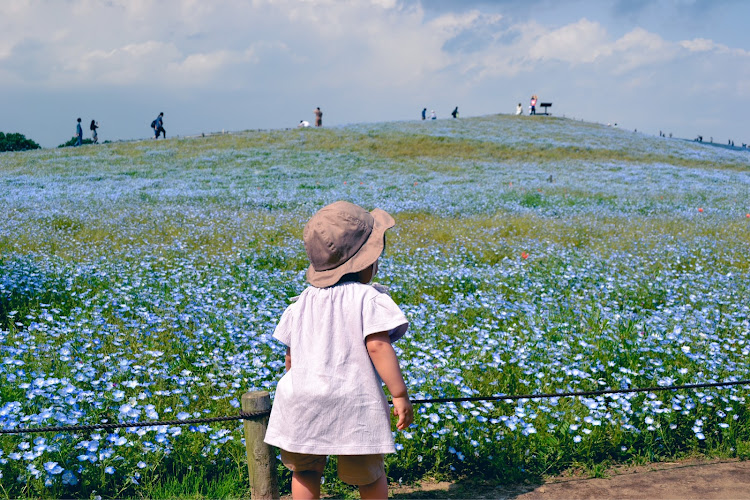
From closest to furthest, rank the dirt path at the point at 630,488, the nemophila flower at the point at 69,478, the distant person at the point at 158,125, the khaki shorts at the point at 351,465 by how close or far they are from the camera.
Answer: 1. the khaki shorts at the point at 351,465
2. the nemophila flower at the point at 69,478
3. the dirt path at the point at 630,488
4. the distant person at the point at 158,125

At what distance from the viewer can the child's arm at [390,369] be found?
265cm

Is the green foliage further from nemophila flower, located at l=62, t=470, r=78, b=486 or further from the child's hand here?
the child's hand

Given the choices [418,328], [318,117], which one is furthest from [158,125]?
[418,328]

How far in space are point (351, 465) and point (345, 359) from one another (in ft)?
1.91

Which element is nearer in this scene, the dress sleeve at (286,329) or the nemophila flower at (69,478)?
the dress sleeve at (286,329)

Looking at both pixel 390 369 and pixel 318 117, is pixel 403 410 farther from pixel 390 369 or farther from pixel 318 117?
pixel 318 117

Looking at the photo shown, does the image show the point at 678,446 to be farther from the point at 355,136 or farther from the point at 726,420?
the point at 355,136

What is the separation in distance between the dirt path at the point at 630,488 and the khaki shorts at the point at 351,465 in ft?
3.64

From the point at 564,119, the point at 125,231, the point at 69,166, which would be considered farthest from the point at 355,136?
the point at 564,119

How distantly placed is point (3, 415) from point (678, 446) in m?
5.08

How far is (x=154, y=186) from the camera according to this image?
22188mm

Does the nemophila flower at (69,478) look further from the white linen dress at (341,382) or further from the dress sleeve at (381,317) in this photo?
the dress sleeve at (381,317)

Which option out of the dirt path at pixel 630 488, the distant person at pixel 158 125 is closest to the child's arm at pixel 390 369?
the dirt path at pixel 630 488

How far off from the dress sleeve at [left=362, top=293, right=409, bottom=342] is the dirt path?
177 cm
